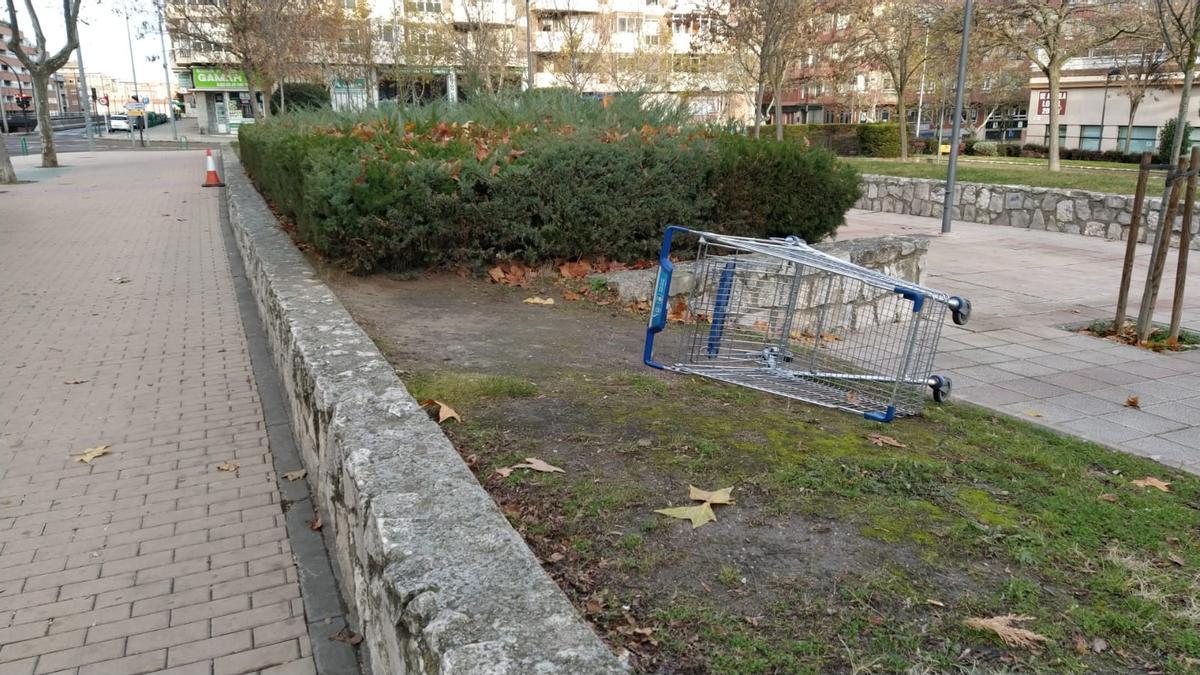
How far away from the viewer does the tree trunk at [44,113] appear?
24.3m

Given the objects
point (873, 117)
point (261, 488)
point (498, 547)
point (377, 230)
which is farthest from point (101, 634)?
point (873, 117)

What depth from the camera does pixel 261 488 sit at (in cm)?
436

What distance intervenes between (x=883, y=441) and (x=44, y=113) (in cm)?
2836

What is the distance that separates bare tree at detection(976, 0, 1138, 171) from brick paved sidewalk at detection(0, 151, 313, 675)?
19.6 metres

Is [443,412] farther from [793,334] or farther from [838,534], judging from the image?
[793,334]

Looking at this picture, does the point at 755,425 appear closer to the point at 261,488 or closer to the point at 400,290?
the point at 261,488

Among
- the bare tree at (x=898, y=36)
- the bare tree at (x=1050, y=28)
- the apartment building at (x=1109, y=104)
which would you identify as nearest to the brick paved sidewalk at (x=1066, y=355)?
the bare tree at (x=1050, y=28)

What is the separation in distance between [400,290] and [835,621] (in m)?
5.24

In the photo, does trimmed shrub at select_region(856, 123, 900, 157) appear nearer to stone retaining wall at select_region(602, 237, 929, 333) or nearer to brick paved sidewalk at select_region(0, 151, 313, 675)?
stone retaining wall at select_region(602, 237, 929, 333)

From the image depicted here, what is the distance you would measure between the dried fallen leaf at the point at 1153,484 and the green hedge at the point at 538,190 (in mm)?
4540

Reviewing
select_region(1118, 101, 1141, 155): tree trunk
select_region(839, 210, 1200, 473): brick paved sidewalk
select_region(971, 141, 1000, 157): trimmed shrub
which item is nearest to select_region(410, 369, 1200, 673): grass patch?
select_region(839, 210, 1200, 473): brick paved sidewalk

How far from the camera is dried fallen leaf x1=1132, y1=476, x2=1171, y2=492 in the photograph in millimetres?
3844

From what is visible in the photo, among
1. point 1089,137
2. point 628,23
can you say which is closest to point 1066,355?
point 1089,137

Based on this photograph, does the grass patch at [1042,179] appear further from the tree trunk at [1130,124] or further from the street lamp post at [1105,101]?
the street lamp post at [1105,101]
